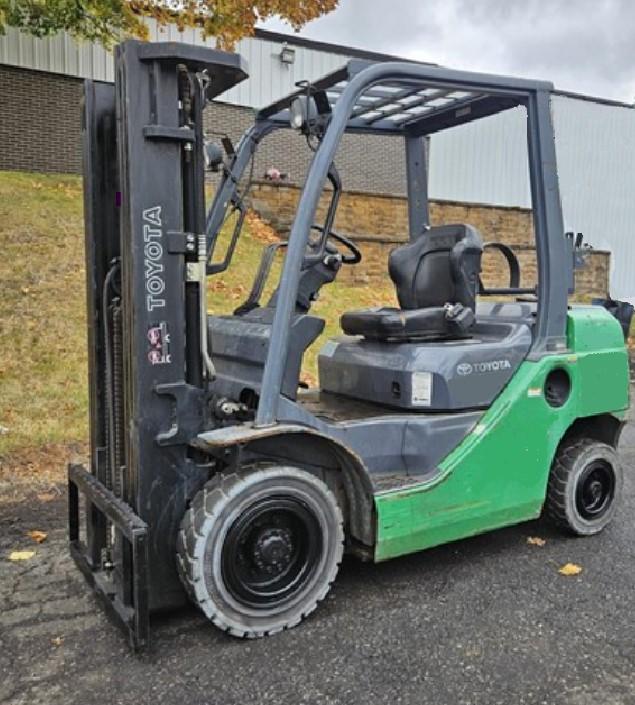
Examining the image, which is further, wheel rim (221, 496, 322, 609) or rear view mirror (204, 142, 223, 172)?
rear view mirror (204, 142, 223, 172)

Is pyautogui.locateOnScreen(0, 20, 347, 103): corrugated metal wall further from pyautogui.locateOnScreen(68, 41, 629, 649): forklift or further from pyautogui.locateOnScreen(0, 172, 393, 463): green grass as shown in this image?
pyautogui.locateOnScreen(68, 41, 629, 649): forklift

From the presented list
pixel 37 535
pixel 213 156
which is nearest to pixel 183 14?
pixel 213 156

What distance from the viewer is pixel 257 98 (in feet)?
61.3

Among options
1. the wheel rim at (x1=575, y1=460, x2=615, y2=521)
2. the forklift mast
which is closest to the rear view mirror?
the forklift mast

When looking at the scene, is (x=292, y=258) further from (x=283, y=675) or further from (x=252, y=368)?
(x=283, y=675)

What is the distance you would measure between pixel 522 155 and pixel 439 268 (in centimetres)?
1838

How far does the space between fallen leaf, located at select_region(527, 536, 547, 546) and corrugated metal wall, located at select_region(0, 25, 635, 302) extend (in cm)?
1574

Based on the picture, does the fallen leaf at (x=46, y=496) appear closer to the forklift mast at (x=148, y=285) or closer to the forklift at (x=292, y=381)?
the forklift at (x=292, y=381)

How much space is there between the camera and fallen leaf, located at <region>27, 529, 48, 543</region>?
4371mm

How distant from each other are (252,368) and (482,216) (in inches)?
498

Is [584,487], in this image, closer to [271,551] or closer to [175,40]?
[271,551]

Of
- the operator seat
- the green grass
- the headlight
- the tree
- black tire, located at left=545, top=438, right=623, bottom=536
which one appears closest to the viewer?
the headlight

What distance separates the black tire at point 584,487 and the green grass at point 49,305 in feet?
12.9

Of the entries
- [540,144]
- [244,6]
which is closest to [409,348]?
[540,144]
